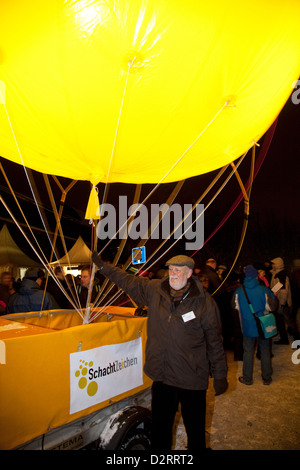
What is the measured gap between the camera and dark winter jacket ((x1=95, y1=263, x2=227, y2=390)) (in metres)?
2.16

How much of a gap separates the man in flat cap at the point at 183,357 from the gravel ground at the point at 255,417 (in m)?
0.89

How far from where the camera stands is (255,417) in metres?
3.40

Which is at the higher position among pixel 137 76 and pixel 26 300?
pixel 137 76

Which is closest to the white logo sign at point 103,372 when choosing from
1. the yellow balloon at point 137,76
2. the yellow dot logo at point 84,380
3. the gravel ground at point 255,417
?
the yellow dot logo at point 84,380

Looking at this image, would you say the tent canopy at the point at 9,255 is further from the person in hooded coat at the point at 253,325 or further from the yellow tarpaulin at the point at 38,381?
the yellow tarpaulin at the point at 38,381

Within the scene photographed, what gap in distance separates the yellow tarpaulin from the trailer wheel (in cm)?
21

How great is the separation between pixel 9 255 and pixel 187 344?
11053 millimetres

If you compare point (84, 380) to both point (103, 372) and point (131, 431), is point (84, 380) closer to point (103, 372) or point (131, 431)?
point (103, 372)

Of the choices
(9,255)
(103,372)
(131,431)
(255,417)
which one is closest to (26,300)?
(103,372)
